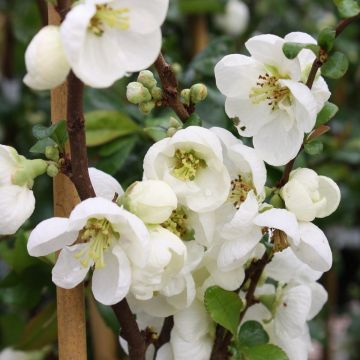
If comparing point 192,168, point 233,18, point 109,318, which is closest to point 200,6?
point 233,18

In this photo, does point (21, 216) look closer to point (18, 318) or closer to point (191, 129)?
point (191, 129)

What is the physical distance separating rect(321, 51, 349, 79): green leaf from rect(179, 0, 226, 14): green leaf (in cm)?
77

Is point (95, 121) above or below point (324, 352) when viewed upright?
above

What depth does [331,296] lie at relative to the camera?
1761 mm

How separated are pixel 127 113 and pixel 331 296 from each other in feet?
3.00

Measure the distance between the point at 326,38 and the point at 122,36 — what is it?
0.17 metres

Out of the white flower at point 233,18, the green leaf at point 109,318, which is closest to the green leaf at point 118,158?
the green leaf at point 109,318

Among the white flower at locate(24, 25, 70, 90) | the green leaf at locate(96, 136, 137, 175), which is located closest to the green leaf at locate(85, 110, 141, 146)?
the green leaf at locate(96, 136, 137, 175)

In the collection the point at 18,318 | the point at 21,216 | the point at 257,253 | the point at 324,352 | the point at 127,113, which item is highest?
the point at 21,216

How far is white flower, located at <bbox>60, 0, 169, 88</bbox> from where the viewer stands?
52cm

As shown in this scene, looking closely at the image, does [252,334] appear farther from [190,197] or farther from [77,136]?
[77,136]

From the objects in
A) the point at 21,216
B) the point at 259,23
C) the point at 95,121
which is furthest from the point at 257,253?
the point at 259,23

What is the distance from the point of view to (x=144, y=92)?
2.04 ft

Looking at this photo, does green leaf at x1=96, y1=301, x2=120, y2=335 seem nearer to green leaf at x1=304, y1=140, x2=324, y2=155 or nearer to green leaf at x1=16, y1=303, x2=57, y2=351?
green leaf at x1=16, y1=303, x2=57, y2=351
